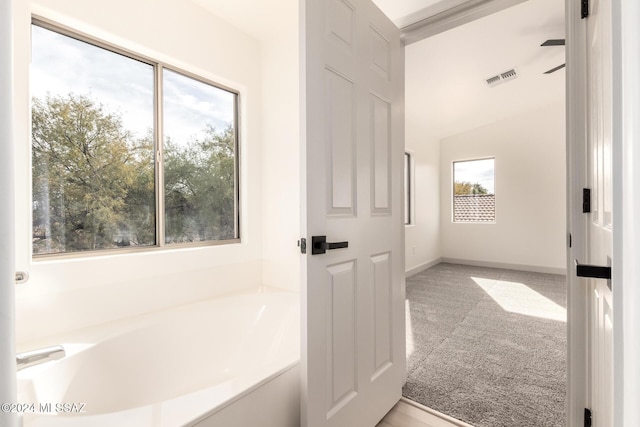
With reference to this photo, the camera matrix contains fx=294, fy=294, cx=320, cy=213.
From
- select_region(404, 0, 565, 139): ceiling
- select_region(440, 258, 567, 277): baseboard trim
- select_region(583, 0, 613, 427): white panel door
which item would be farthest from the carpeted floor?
select_region(404, 0, 565, 139): ceiling

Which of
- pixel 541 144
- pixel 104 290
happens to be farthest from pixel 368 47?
pixel 541 144

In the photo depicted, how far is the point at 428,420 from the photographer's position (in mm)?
1580

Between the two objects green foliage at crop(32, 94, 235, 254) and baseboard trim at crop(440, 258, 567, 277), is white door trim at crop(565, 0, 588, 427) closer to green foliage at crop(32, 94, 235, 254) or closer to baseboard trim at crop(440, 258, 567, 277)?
green foliage at crop(32, 94, 235, 254)

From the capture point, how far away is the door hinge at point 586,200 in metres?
1.10

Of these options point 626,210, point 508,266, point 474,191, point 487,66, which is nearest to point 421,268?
point 508,266

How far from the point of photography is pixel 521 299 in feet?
12.0

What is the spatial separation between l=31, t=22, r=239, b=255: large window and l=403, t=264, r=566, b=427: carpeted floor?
183cm

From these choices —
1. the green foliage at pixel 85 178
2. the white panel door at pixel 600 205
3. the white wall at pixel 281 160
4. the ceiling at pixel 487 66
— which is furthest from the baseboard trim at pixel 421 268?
the green foliage at pixel 85 178

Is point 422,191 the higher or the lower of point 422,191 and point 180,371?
the higher

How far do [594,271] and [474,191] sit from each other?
5.55 metres

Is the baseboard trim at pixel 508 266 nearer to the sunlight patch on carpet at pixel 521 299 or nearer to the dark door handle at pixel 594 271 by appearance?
the sunlight patch on carpet at pixel 521 299

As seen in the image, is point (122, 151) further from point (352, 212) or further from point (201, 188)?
point (352, 212)

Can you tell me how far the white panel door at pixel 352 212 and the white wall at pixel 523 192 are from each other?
460 centimetres

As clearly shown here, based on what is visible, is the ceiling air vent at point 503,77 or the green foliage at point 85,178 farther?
the ceiling air vent at point 503,77
